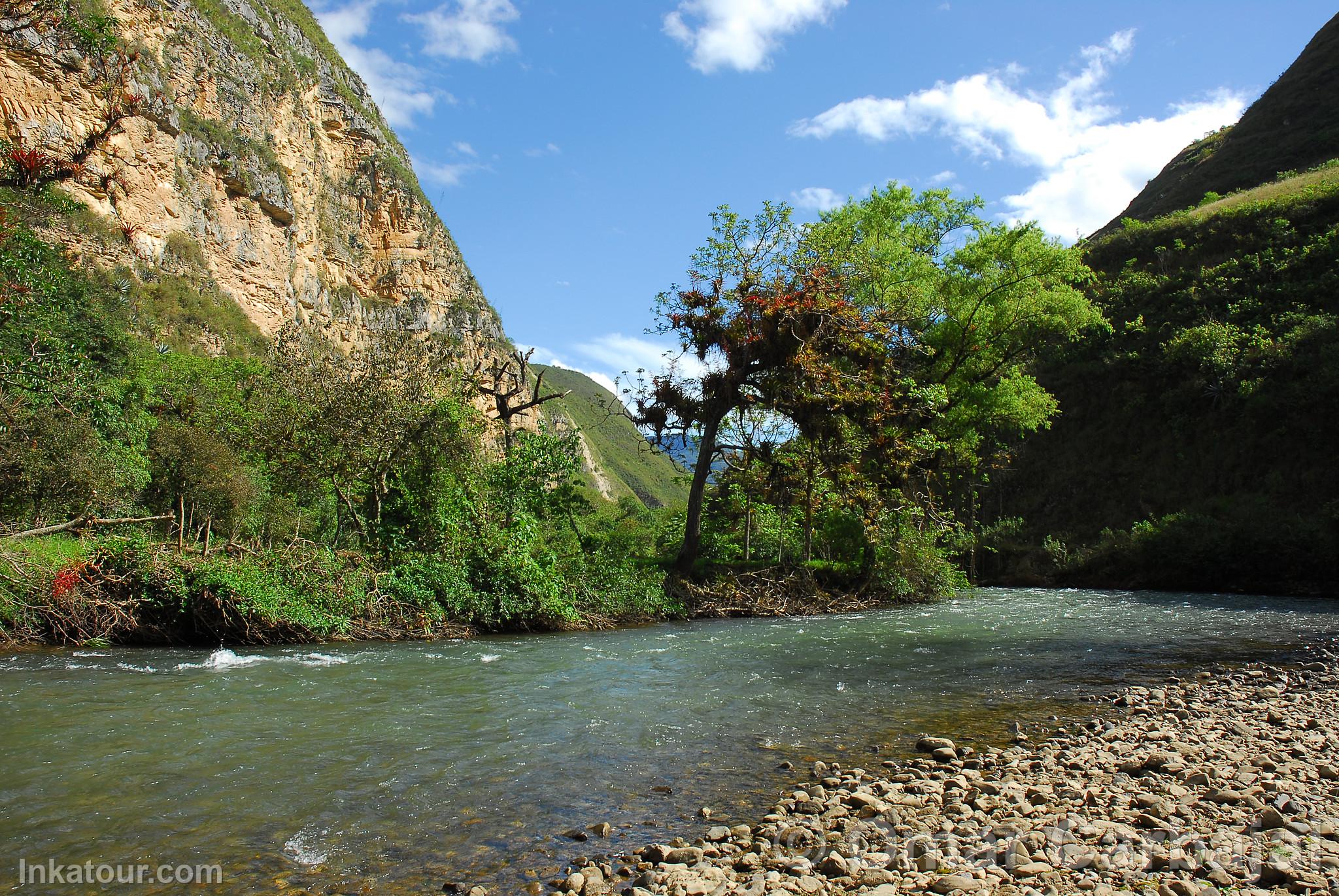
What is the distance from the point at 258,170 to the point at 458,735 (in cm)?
6908

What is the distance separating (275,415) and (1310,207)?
50.3 meters

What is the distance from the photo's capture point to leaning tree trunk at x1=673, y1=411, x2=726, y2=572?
1895cm

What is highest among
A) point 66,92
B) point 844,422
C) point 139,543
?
point 66,92

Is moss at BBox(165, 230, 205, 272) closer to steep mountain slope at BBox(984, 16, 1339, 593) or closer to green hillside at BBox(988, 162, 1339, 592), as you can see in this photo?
steep mountain slope at BBox(984, 16, 1339, 593)

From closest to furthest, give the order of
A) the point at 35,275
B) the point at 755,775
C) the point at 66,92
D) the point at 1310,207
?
the point at 755,775, the point at 35,275, the point at 1310,207, the point at 66,92

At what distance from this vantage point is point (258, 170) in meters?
62.5

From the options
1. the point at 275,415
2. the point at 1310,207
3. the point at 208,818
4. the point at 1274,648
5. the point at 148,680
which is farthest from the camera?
the point at 1310,207

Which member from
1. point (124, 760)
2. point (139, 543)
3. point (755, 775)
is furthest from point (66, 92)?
point (755, 775)

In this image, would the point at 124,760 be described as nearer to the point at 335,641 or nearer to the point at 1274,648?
the point at 335,641

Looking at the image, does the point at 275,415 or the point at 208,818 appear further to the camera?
the point at 275,415

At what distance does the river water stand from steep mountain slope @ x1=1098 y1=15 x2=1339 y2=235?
58361 millimetres

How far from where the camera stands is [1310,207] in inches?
1588
